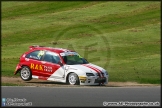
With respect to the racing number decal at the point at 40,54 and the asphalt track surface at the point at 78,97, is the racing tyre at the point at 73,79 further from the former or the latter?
the asphalt track surface at the point at 78,97

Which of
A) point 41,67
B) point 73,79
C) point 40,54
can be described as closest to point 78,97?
point 73,79

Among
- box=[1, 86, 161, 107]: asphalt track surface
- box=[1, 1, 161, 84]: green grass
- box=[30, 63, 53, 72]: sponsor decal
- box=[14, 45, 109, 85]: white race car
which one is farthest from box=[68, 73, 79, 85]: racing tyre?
box=[1, 86, 161, 107]: asphalt track surface

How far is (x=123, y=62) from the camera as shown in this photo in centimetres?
2883

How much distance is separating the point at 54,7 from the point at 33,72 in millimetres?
20522

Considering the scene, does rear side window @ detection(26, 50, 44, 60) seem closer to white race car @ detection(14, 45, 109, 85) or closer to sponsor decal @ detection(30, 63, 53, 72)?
white race car @ detection(14, 45, 109, 85)

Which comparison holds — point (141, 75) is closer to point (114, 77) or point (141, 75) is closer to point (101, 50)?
point (114, 77)

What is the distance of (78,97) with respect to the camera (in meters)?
13.4

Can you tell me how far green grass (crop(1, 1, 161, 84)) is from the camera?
94.1 ft

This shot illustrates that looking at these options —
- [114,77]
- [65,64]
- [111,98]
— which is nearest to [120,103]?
[111,98]

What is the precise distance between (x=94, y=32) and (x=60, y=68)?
15.6 meters

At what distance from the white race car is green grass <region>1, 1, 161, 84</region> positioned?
3133mm

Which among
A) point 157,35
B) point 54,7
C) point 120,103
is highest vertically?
point 54,7

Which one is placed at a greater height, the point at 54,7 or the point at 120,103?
the point at 54,7

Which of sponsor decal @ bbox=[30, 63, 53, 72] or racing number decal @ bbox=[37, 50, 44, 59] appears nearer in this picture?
sponsor decal @ bbox=[30, 63, 53, 72]
